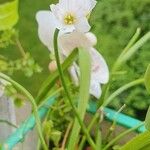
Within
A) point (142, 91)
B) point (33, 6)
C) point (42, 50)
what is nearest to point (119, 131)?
point (142, 91)

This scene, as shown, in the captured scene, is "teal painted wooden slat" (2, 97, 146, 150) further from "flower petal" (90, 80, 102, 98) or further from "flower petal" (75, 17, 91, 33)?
"flower petal" (75, 17, 91, 33)

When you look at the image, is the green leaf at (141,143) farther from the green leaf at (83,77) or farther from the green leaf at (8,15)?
the green leaf at (8,15)

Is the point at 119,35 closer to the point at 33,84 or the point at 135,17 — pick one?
the point at 135,17

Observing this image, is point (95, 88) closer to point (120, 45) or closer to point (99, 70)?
point (99, 70)

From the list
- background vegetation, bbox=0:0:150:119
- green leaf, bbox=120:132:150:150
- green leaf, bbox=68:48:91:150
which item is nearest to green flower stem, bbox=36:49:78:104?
green leaf, bbox=68:48:91:150

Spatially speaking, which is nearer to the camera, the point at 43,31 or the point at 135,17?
the point at 43,31

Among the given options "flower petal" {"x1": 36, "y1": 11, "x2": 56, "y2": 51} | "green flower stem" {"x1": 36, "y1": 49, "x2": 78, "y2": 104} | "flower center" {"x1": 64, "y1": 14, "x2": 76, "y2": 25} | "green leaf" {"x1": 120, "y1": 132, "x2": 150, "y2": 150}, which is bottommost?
"green leaf" {"x1": 120, "y1": 132, "x2": 150, "y2": 150}
